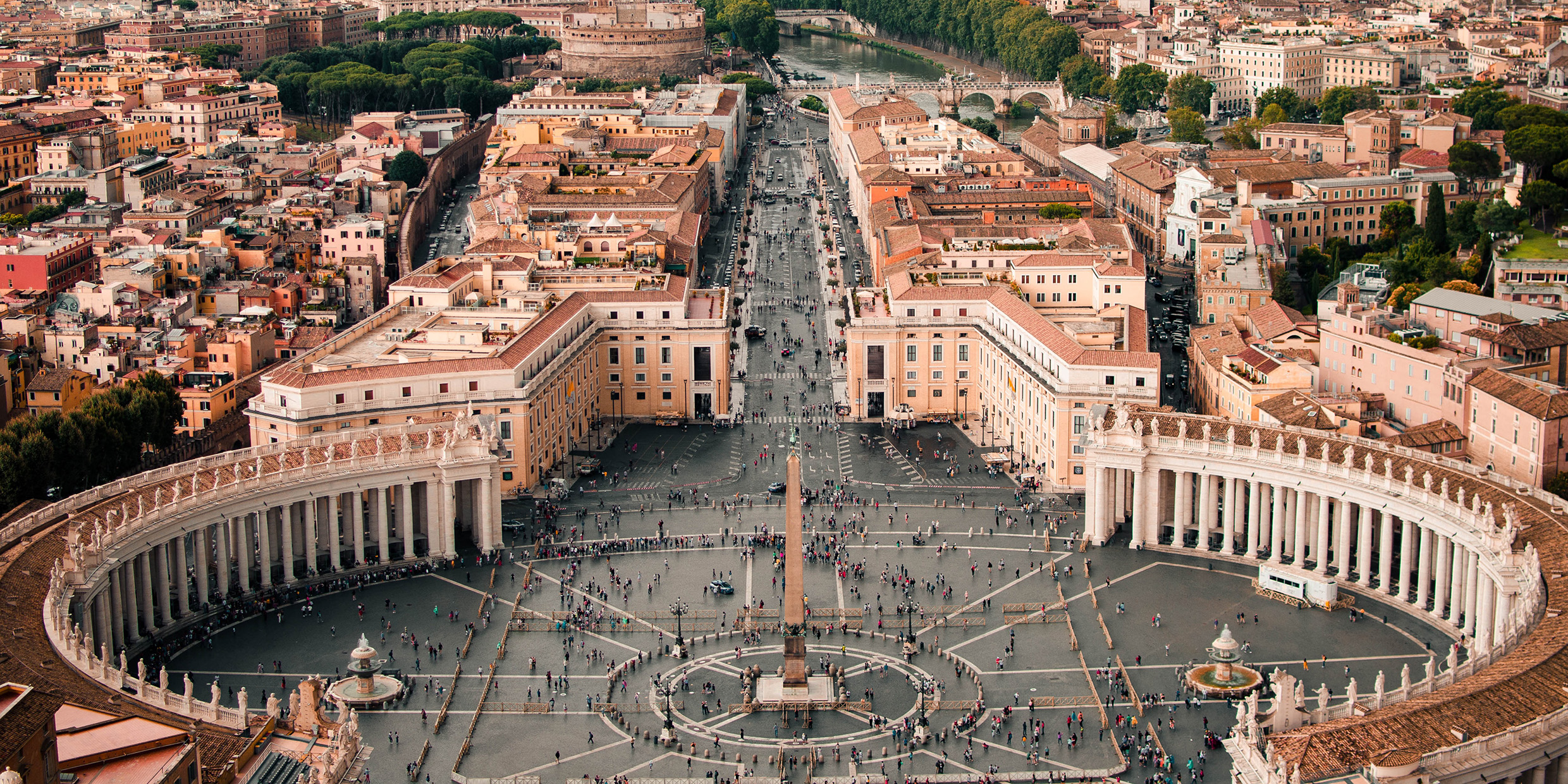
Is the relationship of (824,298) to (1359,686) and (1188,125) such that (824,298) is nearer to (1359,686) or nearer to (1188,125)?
(1188,125)

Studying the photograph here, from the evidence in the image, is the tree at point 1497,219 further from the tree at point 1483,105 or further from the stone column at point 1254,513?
the stone column at point 1254,513

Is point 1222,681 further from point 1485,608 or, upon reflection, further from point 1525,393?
point 1525,393

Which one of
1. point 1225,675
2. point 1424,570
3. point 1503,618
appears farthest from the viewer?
point 1424,570

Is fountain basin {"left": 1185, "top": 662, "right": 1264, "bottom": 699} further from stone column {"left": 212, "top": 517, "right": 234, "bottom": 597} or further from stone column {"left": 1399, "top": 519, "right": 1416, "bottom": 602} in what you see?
stone column {"left": 212, "top": 517, "right": 234, "bottom": 597}

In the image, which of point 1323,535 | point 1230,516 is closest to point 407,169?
point 1230,516

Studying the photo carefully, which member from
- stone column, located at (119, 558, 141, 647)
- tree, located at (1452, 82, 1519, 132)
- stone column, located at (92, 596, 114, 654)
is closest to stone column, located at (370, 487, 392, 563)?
stone column, located at (119, 558, 141, 647)

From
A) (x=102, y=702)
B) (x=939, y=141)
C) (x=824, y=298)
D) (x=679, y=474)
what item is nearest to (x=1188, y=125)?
(x=939, y=141)

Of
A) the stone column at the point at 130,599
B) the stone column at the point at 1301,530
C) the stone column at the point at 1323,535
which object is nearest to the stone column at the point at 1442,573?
the stone column at the point at 1323,535
